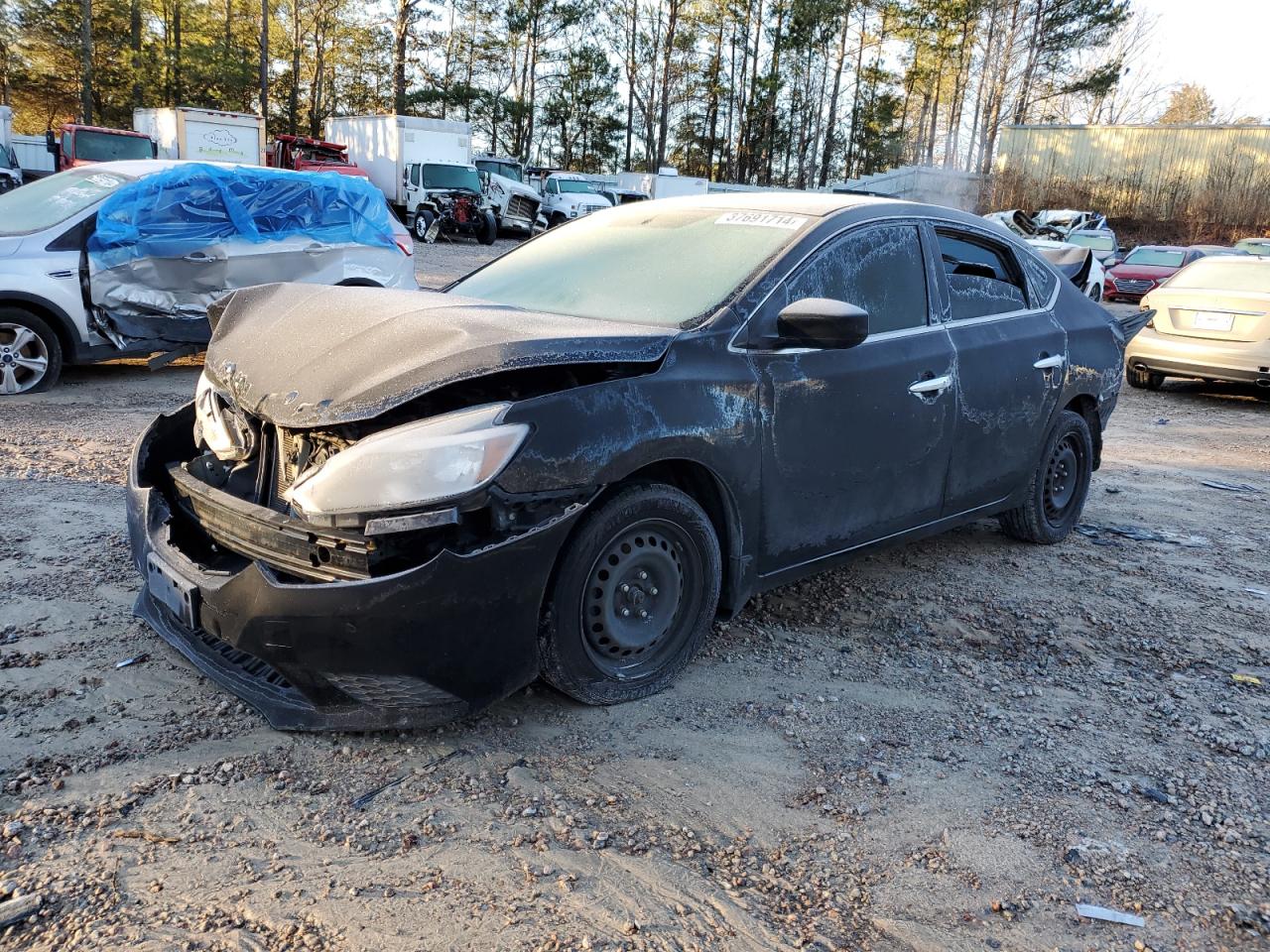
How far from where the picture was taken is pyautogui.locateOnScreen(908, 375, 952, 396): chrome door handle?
3951mm

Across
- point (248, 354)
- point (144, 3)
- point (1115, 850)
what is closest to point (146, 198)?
point (248, 354)

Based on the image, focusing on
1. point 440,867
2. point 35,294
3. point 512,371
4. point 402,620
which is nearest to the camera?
point 440,867

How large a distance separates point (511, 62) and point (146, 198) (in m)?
48.4

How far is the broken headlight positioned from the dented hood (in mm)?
81

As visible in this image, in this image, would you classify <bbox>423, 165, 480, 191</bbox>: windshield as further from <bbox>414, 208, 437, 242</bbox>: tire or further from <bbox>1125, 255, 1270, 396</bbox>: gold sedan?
<bbox>1125, 255, 1270, 396</bbox>: gold sedan

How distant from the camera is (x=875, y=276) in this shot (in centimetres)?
397

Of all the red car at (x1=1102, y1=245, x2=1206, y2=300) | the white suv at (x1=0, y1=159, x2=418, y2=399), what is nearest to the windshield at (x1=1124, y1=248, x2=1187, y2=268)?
the red car at (x1=1102, y1=245, x2=1206, y2=300)

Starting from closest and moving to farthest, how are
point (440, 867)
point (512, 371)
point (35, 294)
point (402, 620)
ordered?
point (440, 867)
point (402, 620)
point (512, 371)
point (35, 294)

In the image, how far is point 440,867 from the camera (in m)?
2.40

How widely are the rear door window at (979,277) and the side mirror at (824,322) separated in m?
1.18

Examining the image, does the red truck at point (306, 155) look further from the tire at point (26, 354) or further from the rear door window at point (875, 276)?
the rear door window at point (875, 276)

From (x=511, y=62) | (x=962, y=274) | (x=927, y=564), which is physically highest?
(x=511, y=62)

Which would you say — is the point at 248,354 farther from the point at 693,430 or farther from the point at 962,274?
the point at 962,274

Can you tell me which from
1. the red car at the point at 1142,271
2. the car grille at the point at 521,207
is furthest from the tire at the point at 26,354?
the car grille at the point at 521,207
